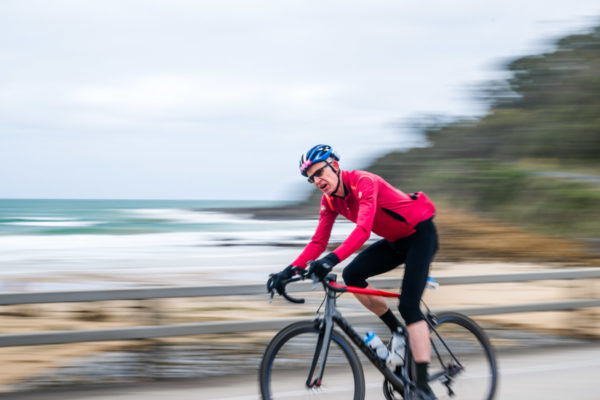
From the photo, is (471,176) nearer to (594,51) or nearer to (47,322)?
(594,51)

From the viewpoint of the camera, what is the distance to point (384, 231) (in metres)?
4.23

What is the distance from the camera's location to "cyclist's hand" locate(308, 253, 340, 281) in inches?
146

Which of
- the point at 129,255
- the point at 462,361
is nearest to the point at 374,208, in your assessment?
the point at 462,361

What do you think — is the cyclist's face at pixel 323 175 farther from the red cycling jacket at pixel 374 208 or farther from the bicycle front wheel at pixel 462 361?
the bicycle front wheel at pixel 462 361

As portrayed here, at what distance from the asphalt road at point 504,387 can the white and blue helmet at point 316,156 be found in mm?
1998

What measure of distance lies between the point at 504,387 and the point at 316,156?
2.73 metres

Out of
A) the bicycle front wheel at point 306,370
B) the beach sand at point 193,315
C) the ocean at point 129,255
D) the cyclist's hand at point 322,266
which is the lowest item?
the ocean at point 129,255

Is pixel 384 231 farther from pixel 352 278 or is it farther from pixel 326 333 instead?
pixel 326 333

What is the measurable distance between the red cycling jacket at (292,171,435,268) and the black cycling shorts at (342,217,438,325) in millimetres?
67

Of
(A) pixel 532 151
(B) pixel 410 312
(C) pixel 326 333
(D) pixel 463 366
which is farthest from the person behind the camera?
(A) pixel 532 151

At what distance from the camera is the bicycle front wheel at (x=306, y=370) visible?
155 inches

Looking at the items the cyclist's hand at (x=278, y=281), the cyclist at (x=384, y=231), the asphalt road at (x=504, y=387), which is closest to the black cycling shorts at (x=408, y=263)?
the cyclist at (x=384, y=231)

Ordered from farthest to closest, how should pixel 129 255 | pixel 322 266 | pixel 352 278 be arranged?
Answer: pixel 129 255
pixel 352 278
pixel 322 266

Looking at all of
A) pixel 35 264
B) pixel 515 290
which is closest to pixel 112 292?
pixel 515 290
